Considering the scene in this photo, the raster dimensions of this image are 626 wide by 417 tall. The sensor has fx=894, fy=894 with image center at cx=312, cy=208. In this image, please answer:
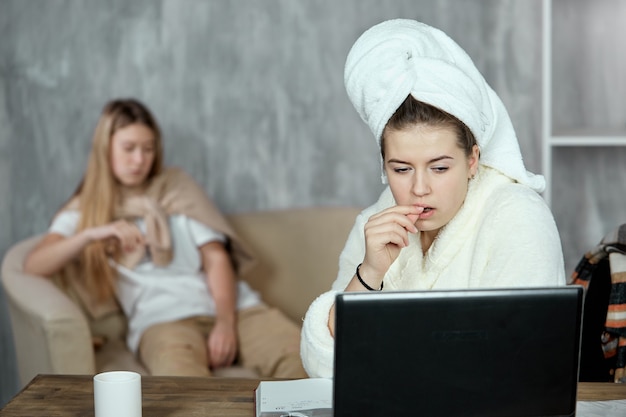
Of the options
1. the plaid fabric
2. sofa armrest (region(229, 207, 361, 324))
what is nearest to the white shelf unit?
sofa armrest (region(229, 207, 361, 324))

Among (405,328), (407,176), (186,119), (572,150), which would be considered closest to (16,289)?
(186,119)

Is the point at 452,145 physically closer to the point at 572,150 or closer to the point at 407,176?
the point at 407,176

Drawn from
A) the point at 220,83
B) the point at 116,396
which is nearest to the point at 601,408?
the point at 116,396

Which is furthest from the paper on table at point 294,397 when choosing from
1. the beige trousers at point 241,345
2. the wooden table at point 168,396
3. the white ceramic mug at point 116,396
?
the beige trousers at point 241,345

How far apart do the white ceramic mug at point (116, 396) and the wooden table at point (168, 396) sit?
0.09 metres

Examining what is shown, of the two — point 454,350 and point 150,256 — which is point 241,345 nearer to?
point 150,256

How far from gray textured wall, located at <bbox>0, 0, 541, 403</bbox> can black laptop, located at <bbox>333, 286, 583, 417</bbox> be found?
2.12 m

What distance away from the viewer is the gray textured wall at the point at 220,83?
327 cm

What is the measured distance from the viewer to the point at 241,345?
282 cm

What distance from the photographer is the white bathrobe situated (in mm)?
1601

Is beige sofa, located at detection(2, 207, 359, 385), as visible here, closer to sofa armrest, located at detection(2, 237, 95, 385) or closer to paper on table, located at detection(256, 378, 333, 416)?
sofa armrest, located at detection(2, 237, 95, 385)

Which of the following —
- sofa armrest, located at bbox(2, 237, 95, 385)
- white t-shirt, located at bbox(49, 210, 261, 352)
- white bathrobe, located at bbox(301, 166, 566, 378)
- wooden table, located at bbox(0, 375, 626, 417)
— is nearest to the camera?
wooden table, located at bbox(0, 375, 626, 417)

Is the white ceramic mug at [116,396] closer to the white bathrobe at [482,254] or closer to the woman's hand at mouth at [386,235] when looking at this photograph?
the white bathrobe at [482,254]

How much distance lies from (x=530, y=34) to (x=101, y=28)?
1566mm
